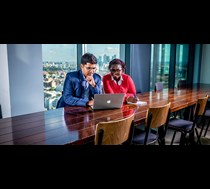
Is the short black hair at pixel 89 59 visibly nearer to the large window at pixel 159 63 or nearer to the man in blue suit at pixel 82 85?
the man in blue suit at pixel 82 85

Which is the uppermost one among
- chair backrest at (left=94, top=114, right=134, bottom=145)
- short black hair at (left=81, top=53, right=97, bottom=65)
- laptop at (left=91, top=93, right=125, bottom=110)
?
short black hair at (left=81, top=53, right=97, bottom=65)

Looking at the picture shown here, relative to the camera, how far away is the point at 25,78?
291 cm

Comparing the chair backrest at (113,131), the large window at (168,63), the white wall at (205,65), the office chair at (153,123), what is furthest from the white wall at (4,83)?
the white wall at (205,65)

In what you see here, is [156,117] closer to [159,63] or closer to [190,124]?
[190,124]

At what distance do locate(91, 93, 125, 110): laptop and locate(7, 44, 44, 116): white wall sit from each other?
47.3 inches

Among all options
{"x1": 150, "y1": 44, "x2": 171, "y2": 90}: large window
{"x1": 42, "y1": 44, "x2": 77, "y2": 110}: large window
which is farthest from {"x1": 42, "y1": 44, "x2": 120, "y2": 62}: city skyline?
{"x1": 150, "y1": 44, "x2": 171, "y2": 90}: large window

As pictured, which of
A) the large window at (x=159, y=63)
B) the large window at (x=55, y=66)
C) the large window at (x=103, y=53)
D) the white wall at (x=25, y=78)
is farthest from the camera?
the large window at (x=159, y=63)

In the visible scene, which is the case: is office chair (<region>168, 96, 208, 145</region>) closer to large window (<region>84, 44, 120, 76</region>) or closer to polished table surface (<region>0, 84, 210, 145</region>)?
polished table surface (<region>0, 84, 210, 145</region>)

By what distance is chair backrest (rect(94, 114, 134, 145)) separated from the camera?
56.4 inches

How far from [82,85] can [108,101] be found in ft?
1.44

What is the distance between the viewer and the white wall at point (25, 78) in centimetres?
278

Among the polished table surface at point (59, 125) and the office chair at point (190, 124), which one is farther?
the office chair at point (190, 124)

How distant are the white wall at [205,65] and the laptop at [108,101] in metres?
4.88
